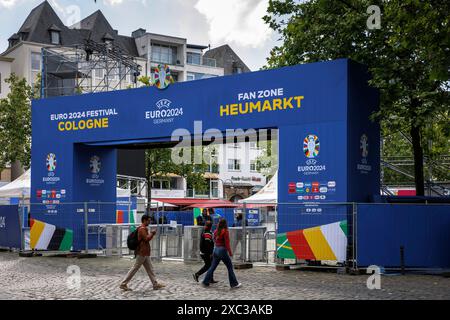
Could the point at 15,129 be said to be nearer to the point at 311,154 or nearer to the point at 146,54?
the point at 311,154

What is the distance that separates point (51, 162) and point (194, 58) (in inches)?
2634

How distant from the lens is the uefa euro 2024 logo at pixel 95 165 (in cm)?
2492

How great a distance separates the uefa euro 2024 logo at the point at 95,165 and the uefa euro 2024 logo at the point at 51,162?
1.28 meters

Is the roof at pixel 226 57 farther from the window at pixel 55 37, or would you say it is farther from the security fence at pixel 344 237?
the security fence at pixel 344 237

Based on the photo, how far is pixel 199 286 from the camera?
14906mm

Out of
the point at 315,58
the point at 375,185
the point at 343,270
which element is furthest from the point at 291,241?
the point at 315,58

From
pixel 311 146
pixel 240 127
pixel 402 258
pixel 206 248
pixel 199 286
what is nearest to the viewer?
pixel 199 286

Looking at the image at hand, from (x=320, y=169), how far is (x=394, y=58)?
4.15m

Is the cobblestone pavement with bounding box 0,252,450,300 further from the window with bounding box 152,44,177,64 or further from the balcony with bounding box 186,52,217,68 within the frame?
the balcony with bounding box 186,52,217,68

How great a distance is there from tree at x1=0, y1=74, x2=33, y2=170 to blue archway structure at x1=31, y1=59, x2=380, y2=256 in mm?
23866

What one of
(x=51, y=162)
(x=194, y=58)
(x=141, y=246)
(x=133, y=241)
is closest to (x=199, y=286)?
(x=141, y=246)

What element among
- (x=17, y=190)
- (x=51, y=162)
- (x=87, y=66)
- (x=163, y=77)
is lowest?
(x=17, y=190)
